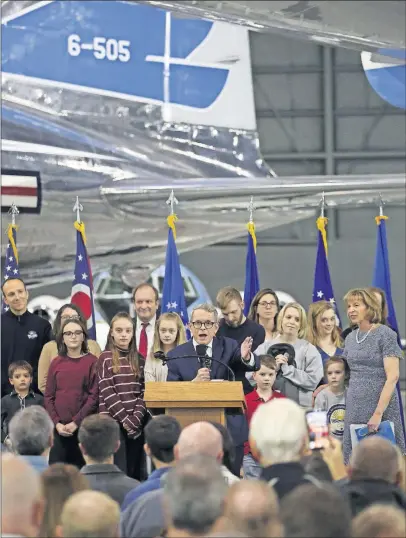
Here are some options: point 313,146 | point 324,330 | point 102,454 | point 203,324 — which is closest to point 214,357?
point 203,324

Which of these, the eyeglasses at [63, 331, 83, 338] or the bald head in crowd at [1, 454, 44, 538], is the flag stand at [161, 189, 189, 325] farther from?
the bald head in crowd at [1, 454, 44, 538]

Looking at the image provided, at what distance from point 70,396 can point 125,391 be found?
1.34 feet

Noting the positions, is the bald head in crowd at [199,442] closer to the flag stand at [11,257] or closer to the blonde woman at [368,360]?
the blonde woman at [368,360]

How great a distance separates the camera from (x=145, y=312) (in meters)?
10.1

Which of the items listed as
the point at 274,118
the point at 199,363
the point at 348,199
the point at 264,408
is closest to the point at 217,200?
the point at 348,199

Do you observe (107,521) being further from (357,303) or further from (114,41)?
(114,41)

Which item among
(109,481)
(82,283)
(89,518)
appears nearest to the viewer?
(89,518)

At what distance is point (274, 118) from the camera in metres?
28.5

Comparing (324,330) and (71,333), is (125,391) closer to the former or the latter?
(71,333)

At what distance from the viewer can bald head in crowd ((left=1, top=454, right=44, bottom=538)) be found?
13.5 ft

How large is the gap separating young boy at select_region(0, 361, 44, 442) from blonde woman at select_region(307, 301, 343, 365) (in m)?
2.28

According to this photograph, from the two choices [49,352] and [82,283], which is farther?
[82,283]

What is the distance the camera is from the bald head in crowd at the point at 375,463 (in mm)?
5004

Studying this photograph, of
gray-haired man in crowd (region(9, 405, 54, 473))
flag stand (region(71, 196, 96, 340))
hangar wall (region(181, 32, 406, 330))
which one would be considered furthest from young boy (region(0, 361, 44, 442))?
hangar wall (region(181, 32, 406, 330))
